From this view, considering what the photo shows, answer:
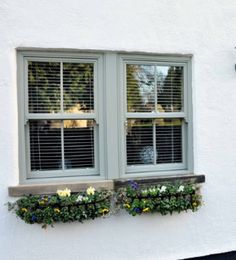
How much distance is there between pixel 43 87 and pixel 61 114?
1.08 ft

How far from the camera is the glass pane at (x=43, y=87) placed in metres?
3.52

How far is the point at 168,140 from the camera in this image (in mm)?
3996

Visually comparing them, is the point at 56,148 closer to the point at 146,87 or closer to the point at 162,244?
the point at 146,87

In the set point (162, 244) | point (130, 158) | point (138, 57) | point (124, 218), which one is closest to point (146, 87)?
point (138, 57)

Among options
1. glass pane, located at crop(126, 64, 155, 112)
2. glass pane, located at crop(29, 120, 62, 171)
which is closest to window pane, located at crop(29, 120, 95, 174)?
glass pane, located at crop(29, 120, 62, 171)

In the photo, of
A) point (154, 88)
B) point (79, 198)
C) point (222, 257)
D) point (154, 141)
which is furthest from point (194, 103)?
point (222, 257)

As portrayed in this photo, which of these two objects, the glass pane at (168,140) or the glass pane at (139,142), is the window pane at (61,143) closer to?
the glass pane at (139,142)

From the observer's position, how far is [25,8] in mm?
3369

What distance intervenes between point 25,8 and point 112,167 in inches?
70.9

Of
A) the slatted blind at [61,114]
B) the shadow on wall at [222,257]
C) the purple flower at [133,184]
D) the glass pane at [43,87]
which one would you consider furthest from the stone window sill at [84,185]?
the shadow on wall at [222,257]

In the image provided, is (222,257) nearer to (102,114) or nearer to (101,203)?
(101,203)

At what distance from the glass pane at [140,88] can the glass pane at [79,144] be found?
0.52 meters

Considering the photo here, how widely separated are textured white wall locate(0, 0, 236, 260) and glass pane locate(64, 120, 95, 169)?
1.76 ft

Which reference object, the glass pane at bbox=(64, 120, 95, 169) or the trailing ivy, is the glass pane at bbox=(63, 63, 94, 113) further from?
the trailing ivy
